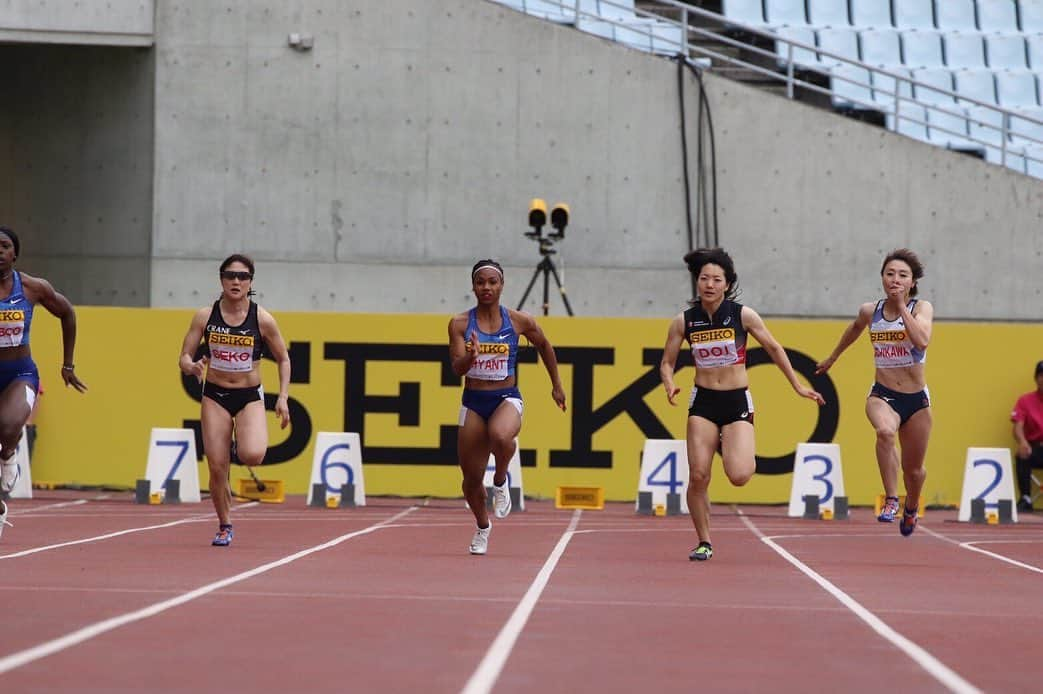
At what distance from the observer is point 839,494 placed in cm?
1958

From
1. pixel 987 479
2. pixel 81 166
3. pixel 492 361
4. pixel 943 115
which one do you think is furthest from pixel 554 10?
pixel 492 361

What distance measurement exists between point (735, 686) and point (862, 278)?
20079 millimetres

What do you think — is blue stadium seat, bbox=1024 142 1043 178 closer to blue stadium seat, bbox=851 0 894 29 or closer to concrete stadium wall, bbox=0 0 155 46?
blue stadium seat, bbox=851 0 894 29

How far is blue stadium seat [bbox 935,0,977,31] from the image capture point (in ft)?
105

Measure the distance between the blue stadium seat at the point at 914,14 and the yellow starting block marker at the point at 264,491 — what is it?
51.6 feet

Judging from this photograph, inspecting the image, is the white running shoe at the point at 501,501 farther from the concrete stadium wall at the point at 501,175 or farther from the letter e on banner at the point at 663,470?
the concrete stadium wall at the point at 501,175

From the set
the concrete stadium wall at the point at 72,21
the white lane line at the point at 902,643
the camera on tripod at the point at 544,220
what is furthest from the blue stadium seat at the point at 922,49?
the white lane line at the point at 902,643

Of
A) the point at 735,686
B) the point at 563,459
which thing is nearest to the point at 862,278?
the point at 563,459

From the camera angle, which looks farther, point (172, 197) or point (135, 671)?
point (172, 197)

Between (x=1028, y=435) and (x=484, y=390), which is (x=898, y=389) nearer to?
(x=484, y=390)

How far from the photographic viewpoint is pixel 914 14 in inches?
1249

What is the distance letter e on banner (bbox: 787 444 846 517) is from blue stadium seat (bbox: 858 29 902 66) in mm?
12093

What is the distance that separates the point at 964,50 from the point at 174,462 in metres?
17.2

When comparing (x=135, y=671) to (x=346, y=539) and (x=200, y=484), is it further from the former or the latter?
(x=200, y=484)
